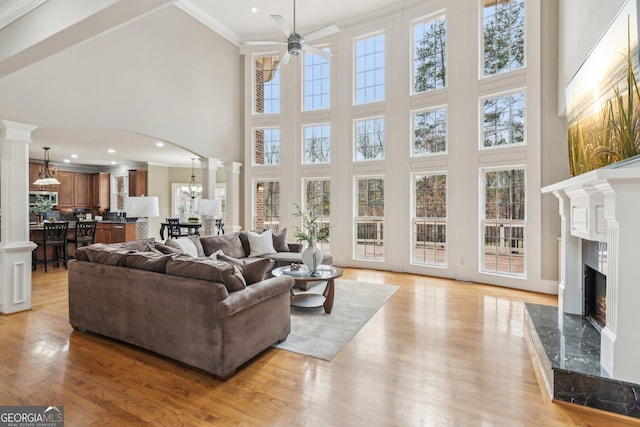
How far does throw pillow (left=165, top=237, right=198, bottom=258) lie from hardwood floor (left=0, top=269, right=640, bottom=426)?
1383 millimetres

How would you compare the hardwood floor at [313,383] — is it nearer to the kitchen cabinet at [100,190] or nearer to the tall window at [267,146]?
the tall window at [267,146]

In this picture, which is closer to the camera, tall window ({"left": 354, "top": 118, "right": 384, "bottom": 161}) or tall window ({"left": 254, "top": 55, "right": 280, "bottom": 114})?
tall window ({"left": 354, "top": 118, "right": 384, "bottom": 161})

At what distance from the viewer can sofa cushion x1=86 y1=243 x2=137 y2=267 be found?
3.07 metres

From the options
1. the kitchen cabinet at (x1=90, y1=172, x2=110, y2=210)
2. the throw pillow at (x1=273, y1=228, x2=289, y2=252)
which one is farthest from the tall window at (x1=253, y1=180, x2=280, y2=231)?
the kitchen cabinet at (x1=90, y1=172, x2=110, y2=210)

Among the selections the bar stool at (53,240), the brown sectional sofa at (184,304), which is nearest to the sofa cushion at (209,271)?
the brown sectional sofa at (184,304)

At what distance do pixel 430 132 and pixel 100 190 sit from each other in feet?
34.4

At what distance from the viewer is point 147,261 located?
290 cm

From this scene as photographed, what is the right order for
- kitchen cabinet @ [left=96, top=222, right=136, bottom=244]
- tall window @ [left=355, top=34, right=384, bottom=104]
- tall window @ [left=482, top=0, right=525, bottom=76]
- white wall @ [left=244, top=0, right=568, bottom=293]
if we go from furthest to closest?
1. kitchen cabinet @ [left=96, top=222, right=136, bottom=244]
2. tall window @ [left=355, top=34, right=384, bottom=104]
3. tall window @ [left=482, top=0, right=525, bottom=76]
4. white wall @ [left=244, top=0, right=568, bottom=293]

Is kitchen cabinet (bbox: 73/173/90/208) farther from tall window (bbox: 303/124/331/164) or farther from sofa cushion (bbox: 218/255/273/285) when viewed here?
sofa cushion (bbox: 218/255/273/285)

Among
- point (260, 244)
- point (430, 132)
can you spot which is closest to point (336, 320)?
point (260, 244)

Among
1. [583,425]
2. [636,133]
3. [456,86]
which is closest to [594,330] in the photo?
[583,425]

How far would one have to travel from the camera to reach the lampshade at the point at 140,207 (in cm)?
411

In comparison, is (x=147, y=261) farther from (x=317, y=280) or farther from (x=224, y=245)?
(x=224, y=245)

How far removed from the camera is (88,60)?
4.52 m
